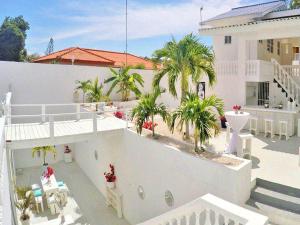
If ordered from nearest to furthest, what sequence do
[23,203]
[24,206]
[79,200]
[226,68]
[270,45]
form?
[24,206]
[23,203]
[79,200]
[226,68]
[270,45]

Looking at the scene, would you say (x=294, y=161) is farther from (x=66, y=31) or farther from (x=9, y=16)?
(x=66, y=31)

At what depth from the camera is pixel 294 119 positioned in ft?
42.9

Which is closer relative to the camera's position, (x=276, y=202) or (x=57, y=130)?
(x=276, y=202)

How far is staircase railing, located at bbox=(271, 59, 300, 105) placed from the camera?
14.5 meters

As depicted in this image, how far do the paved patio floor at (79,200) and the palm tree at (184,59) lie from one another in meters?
6.45

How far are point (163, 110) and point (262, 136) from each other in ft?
19.1

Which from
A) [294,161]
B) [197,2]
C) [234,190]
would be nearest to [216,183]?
[234,190]

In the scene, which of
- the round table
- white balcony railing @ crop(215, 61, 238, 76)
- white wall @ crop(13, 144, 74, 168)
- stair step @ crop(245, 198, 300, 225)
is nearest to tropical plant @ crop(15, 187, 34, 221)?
white wall @ crop(13, 144, 74, 168)

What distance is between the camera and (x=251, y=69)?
1484 centimetres

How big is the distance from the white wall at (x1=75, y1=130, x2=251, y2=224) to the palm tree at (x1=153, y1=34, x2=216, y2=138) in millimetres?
2015

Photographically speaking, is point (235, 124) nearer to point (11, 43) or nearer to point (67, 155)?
point (67, 155)

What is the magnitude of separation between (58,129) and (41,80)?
285 inches

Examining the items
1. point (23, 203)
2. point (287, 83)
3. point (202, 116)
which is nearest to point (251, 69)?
point (287, 83)

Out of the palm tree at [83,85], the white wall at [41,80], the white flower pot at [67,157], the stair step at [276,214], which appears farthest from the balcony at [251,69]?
the white flower pot at [67,157]
